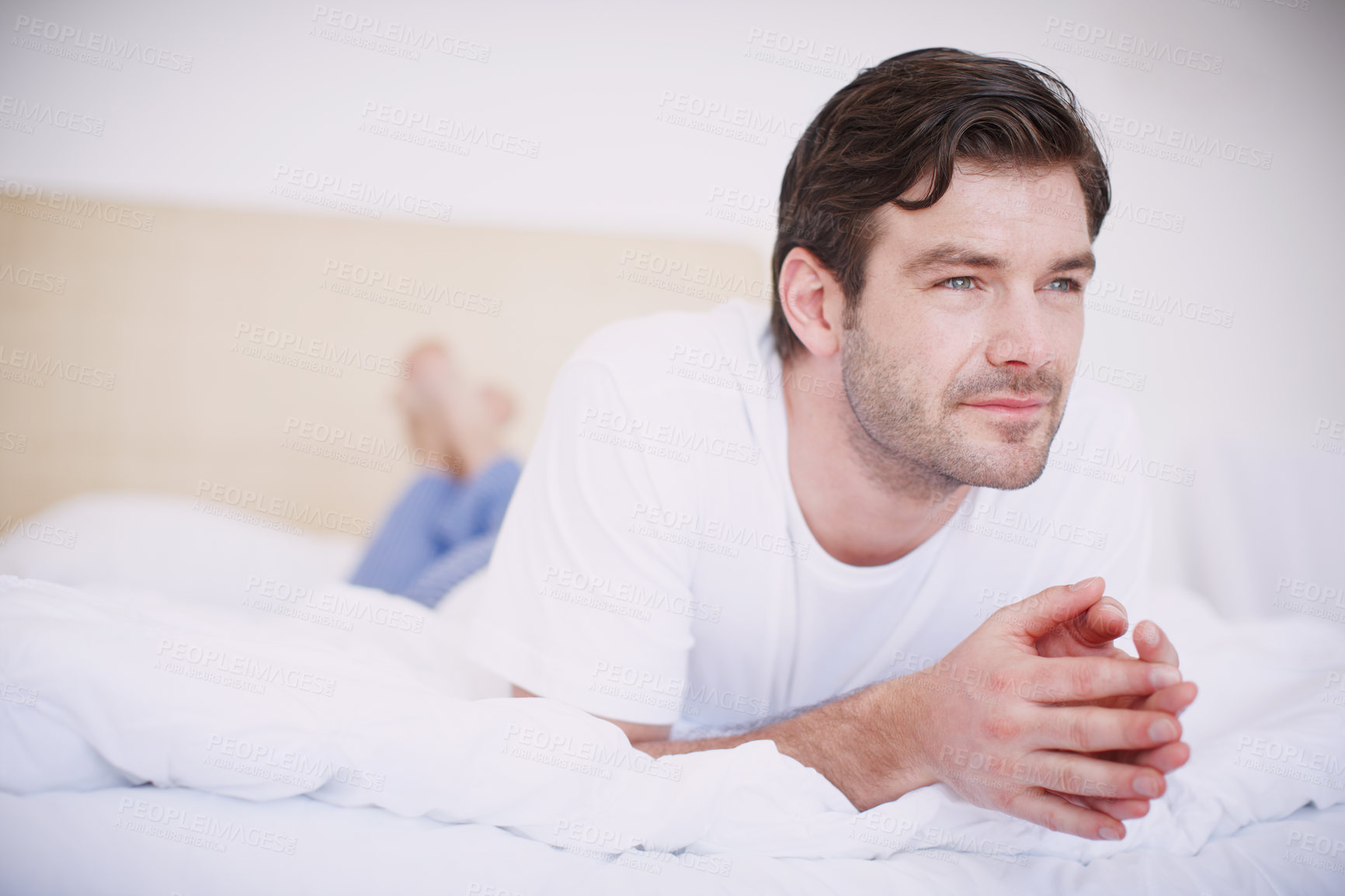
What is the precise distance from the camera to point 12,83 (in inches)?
77.6

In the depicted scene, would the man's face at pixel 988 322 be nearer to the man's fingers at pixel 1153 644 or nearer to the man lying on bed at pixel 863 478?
the man lying on bed at pixel 863 478

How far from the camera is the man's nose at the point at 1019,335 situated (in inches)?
36.0

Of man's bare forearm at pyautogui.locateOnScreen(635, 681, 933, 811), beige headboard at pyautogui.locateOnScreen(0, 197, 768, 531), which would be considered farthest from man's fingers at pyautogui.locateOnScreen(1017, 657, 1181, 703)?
beige headboard at pyautogui.locateOnScreen(0, 197, 768, 531)

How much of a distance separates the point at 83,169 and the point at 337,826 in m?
2.07

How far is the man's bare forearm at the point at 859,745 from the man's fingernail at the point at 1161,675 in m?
0.22

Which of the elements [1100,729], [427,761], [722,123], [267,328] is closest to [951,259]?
[1100,729]

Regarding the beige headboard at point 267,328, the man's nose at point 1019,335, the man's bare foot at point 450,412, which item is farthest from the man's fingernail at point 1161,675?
the beige headboard at point 267,328

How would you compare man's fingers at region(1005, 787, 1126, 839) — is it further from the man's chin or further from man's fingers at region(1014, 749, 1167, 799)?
the man's chin

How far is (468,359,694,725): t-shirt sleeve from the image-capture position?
0.94 metres

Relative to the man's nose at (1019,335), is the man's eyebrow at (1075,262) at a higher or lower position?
higher

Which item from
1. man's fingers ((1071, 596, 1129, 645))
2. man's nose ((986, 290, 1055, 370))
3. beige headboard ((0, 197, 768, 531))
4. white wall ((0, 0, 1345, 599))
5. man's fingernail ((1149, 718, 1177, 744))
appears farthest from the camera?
beige headboard ((0, 197, 768, 531))

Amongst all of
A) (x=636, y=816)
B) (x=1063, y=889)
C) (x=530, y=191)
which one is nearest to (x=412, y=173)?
(x=530, y=191)

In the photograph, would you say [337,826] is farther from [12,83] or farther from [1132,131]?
[12,83]

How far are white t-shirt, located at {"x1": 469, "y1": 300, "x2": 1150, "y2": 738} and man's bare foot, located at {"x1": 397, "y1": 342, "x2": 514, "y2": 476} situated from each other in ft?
3.00
